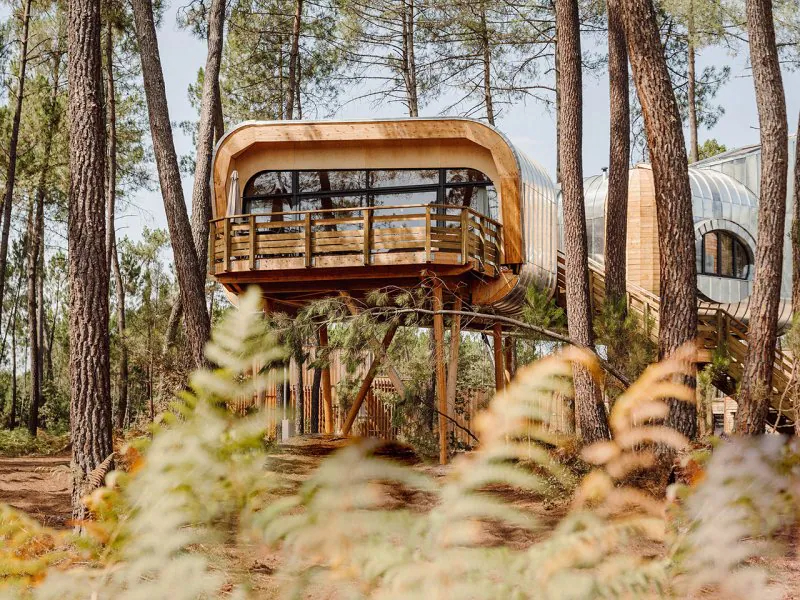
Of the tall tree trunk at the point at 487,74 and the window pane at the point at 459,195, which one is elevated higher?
the tall tree trunk at the point at 487,74

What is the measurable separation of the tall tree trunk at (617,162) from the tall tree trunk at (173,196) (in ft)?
22.8

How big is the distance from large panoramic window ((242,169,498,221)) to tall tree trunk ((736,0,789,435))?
5508 millimetres

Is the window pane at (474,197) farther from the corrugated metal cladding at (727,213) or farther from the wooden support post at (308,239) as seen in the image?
the corrugated metal cladding at (727,213)

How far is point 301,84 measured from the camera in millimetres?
23672

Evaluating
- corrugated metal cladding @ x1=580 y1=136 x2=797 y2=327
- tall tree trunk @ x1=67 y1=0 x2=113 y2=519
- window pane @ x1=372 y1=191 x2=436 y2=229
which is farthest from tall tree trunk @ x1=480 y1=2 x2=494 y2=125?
tall tree trunk @ x1=67 y1=0 x2=113 y2=519

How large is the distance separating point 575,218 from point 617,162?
2700 millimetres

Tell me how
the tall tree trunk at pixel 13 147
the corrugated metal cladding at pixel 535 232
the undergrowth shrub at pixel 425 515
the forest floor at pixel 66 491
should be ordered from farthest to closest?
the tall tree trunk at pixel 13 147, the corrugated metal cladding at pixel 535 232, the forest floor at pixel 66 491, the undergrowth shrub at pixel 425 515

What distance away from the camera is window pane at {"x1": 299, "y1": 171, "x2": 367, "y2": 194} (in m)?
15.1

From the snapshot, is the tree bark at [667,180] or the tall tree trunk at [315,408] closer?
the tree bark at [667,180]

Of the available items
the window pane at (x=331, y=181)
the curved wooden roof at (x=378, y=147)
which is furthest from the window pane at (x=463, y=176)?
the window pane at (x=331, y=181)

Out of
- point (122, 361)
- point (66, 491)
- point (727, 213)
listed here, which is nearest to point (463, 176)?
point (66, 491)

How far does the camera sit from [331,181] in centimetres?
1514

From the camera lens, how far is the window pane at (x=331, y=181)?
49.4ft

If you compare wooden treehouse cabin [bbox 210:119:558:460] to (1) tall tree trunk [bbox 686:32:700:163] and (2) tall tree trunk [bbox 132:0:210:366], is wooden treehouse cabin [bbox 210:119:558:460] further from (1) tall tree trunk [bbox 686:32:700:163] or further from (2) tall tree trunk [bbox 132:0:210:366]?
(1) tall tree trunk [bbox 686:32:700:163]
